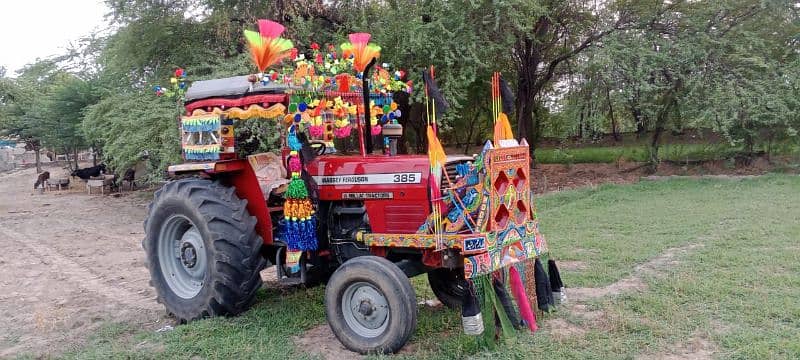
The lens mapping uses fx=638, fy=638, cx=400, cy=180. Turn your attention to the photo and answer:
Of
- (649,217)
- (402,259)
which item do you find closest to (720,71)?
(649,217)

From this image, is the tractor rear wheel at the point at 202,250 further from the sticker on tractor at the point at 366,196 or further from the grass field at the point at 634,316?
the sticker on tractor at the point at 366,196

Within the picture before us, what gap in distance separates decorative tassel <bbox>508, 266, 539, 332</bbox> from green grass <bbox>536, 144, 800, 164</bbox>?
12.5 metres

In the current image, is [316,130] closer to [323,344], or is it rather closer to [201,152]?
[201,152]

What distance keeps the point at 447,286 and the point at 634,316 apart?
168cm

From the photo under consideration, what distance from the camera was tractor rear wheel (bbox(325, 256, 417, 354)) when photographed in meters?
4.71

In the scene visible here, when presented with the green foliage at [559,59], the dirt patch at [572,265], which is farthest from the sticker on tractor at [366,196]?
the green foliage at [559,59]

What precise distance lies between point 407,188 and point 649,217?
690 centimetres

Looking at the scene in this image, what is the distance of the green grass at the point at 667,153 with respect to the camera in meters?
16.5

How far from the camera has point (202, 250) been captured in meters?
6.11

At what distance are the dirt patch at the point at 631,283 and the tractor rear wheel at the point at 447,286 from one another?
1.17 m

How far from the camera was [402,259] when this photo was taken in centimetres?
562

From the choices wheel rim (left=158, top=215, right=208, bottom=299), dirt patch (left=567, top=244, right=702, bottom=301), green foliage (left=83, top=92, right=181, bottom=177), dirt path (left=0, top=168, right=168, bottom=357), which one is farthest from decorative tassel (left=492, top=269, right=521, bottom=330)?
green foliage (left=83, top=92, right=181, bottom=177)

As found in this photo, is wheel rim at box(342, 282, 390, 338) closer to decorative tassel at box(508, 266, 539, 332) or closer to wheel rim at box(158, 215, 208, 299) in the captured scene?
decorative tassel at box(508, 266, 539, 332)

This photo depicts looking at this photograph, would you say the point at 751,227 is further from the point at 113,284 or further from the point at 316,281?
the point at 113,284
